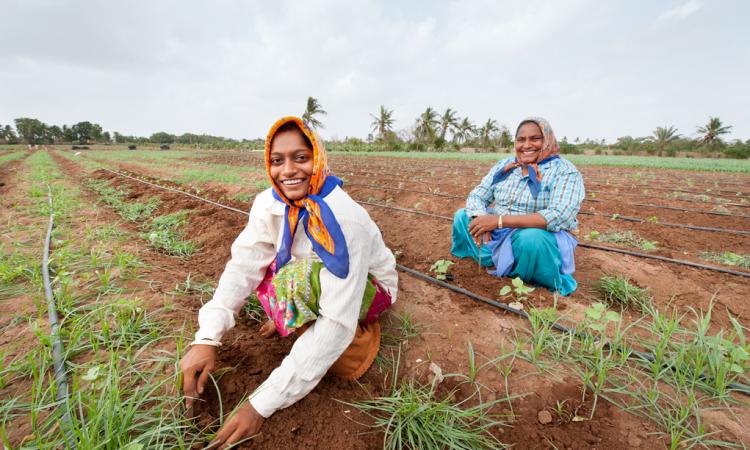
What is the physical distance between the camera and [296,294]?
1293mm

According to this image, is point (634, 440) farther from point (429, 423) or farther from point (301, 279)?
point (301, 279)

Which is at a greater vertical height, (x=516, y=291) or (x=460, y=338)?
(x=516, y=291)

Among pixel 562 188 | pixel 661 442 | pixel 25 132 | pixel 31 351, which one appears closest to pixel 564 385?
pixel 661 442

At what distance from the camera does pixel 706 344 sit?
147 cm

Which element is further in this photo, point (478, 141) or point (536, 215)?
point (478, 141)

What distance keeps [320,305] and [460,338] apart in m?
1.04

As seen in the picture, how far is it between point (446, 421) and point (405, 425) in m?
0.17

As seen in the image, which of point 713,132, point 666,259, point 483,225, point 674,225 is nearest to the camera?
point 483,225

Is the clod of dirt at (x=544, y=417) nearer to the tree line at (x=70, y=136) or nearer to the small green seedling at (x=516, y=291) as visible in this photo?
the small green seedling at (x=516, y=291)

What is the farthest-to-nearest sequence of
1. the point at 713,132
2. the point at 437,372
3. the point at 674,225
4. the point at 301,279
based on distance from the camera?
the point at 713,132 → the point at 674,225 → the point at 437,372 → the point at 301,279

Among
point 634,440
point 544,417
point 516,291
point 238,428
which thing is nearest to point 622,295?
point 516,291

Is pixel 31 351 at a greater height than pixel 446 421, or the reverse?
pixel 31 351

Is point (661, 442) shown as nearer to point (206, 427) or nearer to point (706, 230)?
point (206, 427)

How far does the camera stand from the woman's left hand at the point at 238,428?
1073mm
